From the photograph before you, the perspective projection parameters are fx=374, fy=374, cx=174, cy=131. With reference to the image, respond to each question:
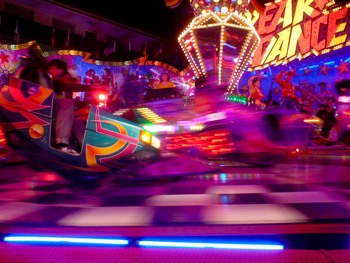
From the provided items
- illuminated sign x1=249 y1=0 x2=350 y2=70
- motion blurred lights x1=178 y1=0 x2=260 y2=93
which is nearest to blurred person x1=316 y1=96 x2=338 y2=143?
motion blurred lights x1=178 y1=0 x2=260 y2=93

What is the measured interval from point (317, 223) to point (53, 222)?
1.41m

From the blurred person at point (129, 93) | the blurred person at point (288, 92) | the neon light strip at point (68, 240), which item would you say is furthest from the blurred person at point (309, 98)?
the neon light strip at point (68, 240)

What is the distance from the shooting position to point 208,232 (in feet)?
6.00

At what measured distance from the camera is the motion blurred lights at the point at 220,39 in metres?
7.93

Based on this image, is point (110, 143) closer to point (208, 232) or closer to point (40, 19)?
point (208, 232)

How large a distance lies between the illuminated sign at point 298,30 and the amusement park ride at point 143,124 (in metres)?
3.33

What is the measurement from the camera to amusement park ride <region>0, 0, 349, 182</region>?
3.16m

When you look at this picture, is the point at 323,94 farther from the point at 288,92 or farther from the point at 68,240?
the point at 68,240

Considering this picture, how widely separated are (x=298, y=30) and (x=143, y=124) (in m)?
9.11

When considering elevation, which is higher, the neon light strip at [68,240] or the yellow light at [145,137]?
the yellow light at [145,137]

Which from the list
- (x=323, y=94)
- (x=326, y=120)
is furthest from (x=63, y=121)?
(x=323, y=94)

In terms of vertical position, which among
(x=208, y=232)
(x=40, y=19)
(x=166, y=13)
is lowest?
(x=208, y=232)

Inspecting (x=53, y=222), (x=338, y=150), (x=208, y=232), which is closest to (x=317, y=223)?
(x=208, y=232)

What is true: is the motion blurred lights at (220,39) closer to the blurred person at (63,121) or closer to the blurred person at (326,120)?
the blurred person at (326,120)
